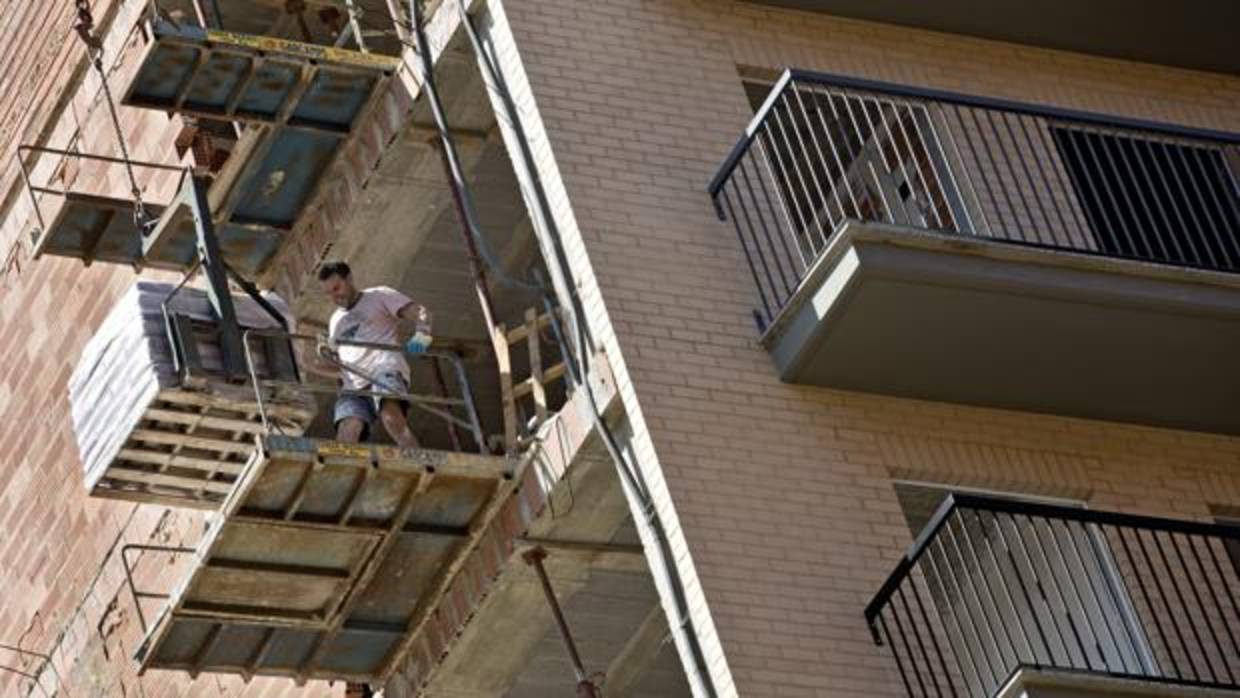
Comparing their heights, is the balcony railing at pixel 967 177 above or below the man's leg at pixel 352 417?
above

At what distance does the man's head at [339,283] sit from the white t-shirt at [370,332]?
0.24 feet

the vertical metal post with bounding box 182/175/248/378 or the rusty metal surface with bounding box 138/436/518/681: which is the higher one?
the vertical metal post with bounding box 182/175/248/378

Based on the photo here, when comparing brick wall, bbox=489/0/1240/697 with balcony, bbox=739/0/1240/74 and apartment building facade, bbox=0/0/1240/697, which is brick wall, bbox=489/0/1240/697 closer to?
apartment building facade, bbox=0/0/1240/697

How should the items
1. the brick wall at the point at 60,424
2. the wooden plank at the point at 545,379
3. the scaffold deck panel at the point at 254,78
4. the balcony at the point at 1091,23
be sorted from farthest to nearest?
the brick wall at the point at 60,424, the balcony at the point at 1091,23, the scaffold deck panel at the point at 254,78, the wooden plank at the point at 545,379

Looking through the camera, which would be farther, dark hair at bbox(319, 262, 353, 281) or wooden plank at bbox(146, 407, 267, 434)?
dark hair at bbox(319, 262, 353, 281)

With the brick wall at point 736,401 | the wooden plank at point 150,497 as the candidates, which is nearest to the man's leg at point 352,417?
the wooden plank at point 150,497

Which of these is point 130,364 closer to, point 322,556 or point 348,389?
point 348,389

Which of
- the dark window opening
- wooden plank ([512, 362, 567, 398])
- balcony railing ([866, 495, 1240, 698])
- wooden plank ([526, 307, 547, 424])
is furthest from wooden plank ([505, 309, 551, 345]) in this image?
the dark window opening

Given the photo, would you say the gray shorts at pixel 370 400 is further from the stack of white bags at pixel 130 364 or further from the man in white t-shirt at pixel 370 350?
the stack of white bags at pixel 130 364

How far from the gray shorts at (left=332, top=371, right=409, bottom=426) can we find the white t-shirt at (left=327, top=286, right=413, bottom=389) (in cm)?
5

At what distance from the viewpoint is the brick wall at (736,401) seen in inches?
801

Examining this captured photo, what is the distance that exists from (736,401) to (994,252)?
175 cm

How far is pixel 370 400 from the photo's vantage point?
2231cm

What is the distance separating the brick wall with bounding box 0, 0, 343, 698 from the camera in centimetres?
2623
